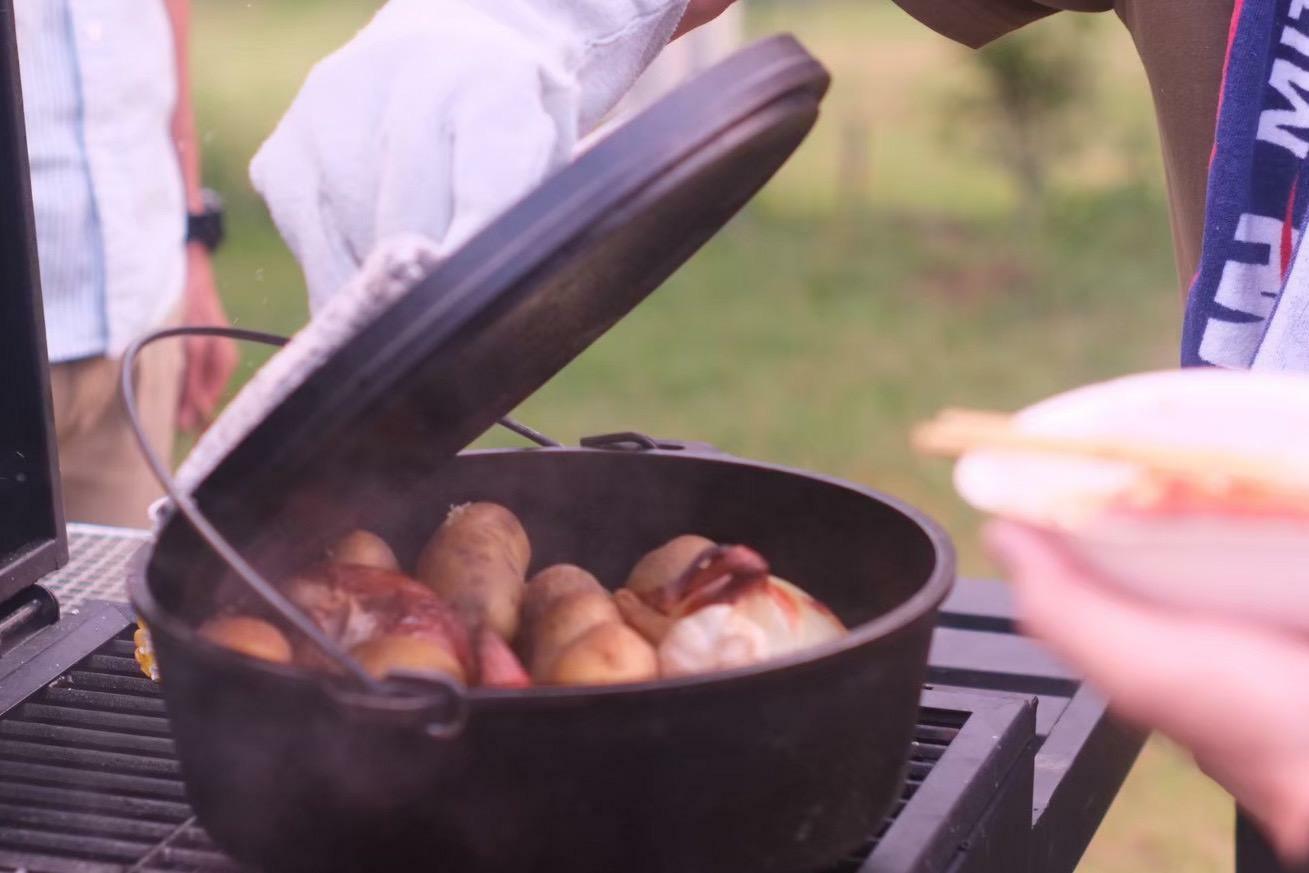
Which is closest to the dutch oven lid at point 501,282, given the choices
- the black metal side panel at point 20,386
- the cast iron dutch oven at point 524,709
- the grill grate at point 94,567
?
the cast iron dutch oven at point 524,709

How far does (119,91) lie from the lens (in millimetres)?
2832

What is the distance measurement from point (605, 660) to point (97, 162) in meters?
2.11

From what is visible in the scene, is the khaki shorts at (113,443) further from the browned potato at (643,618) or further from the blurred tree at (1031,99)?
the blurred tree at (1031,99)

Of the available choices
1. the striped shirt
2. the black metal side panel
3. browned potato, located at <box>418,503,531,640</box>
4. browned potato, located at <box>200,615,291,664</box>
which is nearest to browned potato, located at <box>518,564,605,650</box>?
browned potato, located at <box>418,503,531,640</box>

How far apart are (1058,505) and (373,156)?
2.23 feet

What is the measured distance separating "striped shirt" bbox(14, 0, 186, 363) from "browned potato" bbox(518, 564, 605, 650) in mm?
1730

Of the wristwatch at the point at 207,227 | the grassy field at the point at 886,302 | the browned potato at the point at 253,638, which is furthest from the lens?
the grassy field at the point at 886,302

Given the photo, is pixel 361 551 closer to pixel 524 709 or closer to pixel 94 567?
pixel 524 709

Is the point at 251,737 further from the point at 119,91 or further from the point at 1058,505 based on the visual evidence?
the point at 119,91

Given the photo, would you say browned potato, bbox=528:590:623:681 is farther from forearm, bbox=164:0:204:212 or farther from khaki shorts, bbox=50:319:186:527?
forearm, bbox=164:0:204:212

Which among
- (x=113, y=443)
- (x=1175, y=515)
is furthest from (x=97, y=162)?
(x=1175, y=515)

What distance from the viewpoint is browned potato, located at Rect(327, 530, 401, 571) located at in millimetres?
1337

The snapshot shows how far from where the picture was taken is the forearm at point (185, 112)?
311 cm

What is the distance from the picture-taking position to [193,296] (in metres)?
3.30
